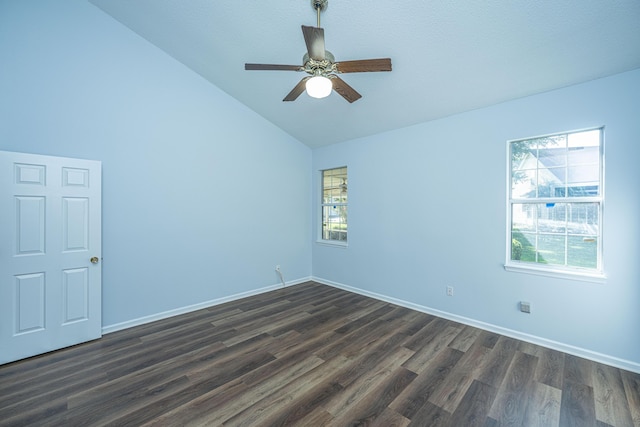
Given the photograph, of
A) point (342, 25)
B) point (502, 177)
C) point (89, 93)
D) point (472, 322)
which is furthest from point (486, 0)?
point (89, 93)

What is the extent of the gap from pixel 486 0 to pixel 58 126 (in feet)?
13.7

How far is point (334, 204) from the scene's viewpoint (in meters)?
5.00

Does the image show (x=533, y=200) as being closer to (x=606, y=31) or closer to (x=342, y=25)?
(x=606, y=31)

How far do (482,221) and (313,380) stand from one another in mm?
2586

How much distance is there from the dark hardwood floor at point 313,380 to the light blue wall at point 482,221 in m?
0.38

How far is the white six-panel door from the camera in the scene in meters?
2.42

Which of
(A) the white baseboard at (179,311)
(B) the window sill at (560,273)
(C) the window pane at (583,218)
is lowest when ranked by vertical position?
(A) the white baseboard at (179,311)

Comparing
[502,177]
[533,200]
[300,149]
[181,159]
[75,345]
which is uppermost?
[300,149]

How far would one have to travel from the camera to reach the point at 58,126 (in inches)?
107

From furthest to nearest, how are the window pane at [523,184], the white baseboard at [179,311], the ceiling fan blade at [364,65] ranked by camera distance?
the white baseboard at [179,311] < the window pane at [523,184] < the ceiling fan blade at [364,65]

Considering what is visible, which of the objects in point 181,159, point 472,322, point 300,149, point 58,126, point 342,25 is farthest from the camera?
point 300,149

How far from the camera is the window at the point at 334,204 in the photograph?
487 centimetres

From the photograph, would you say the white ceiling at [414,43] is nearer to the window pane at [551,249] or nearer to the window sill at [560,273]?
the window pane at [551,249]

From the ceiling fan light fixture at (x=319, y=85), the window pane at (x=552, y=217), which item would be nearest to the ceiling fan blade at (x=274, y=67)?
the ceiling fan light fixture at (x=319, y=85)
